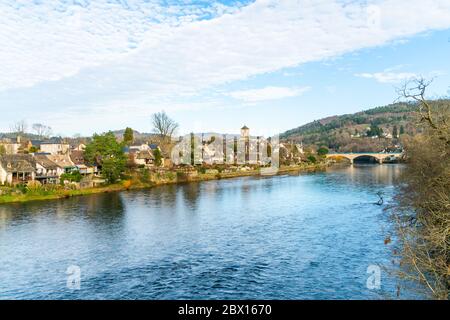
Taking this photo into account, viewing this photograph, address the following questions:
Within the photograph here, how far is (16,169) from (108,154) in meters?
12.4

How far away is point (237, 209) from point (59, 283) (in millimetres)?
21595

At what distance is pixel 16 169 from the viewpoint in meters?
48.5

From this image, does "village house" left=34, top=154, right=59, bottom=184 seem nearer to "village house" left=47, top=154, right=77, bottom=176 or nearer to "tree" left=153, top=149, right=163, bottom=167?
"village house" left=47, top=154, right=77, bottom=176

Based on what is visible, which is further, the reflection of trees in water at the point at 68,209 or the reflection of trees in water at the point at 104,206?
the reflection of trees in water at the point at 104,206

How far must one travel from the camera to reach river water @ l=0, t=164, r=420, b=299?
1703 cm

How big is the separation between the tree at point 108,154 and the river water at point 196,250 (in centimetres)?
1317

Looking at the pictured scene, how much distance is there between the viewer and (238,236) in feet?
86.7

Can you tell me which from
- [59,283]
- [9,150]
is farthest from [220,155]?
[59,283]

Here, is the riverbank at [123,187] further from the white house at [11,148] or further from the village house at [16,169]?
the white house at [11,148]

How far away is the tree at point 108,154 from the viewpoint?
54812 mm

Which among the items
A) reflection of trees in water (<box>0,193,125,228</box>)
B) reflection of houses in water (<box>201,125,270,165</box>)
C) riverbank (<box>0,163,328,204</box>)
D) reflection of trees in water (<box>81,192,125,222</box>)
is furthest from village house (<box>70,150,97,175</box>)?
reflection of houses in water (<box>201,125,270,165</box>)

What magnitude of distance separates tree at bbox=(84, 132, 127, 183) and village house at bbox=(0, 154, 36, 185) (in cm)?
917

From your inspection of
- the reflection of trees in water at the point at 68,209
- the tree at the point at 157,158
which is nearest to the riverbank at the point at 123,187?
the reflection of trees in water at the point at 68,209
